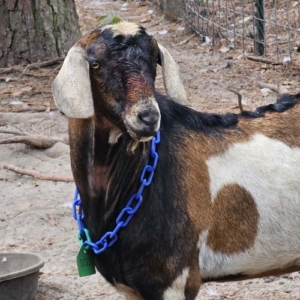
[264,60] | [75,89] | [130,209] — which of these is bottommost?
[264,60]

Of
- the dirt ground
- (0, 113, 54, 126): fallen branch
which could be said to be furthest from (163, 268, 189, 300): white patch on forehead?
(0, 113, 54, 126): fallen branch

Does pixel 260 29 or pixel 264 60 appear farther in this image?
pixel 260 29

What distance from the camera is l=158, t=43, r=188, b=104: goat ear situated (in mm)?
3924

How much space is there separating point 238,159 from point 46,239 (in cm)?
231

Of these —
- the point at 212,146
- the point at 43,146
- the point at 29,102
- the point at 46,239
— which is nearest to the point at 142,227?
the point at 212,146

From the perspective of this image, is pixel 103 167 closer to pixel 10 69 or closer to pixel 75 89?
pixel 75 89

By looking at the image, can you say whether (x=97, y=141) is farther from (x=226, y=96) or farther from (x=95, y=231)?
(x=226, y=96)

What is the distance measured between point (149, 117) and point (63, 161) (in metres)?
3.94

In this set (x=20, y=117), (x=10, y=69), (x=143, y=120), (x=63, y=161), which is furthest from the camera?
(x=10, y=69)

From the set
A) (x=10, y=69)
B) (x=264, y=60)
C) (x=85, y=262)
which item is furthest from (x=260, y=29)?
(x=85, y=262)

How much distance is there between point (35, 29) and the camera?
930 centimetres

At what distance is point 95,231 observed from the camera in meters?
3.98

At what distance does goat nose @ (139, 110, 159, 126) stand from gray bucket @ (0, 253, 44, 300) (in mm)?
1629

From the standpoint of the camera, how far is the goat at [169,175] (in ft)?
11.9
